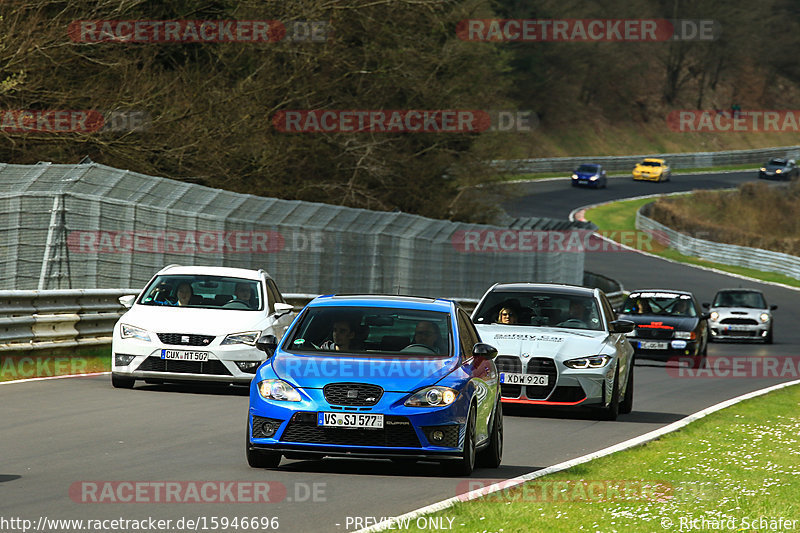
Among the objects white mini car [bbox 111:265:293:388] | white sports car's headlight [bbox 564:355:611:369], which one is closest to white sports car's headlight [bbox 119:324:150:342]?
white mini car [bbox 111:265:293:388]

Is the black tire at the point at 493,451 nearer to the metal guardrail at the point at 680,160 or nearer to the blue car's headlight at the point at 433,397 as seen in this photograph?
the blue car's headlight at the point at 433,397

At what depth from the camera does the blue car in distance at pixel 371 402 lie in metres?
10.0

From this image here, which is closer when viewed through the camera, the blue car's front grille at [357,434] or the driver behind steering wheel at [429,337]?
the blue car's front grille at [357,434]

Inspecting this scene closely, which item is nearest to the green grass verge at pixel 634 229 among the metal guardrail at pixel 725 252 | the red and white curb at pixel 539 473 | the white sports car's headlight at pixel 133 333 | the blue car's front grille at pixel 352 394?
Result: the metal guardrail at pixel 725 252

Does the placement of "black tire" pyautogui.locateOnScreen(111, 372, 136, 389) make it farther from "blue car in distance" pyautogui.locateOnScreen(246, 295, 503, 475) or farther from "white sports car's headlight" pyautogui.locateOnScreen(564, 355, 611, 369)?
"blue car in distance" pyautogui.locateOnScreen(246, 295, 503, 475)

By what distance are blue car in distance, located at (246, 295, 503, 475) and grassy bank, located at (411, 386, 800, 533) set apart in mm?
462

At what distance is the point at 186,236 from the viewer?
23484mm

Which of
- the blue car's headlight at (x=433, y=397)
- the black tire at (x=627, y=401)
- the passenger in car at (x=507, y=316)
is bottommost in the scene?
the black tire at (x=627, y=401)

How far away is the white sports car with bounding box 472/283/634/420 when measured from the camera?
15336 mm

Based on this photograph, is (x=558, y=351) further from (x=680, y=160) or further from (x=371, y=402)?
(x=680, y=160)

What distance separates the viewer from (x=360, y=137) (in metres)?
39.5

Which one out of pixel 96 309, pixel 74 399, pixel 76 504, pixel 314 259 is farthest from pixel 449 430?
pixel 314 259

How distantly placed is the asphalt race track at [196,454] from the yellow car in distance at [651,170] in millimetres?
72084

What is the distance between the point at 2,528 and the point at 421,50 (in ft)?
114
